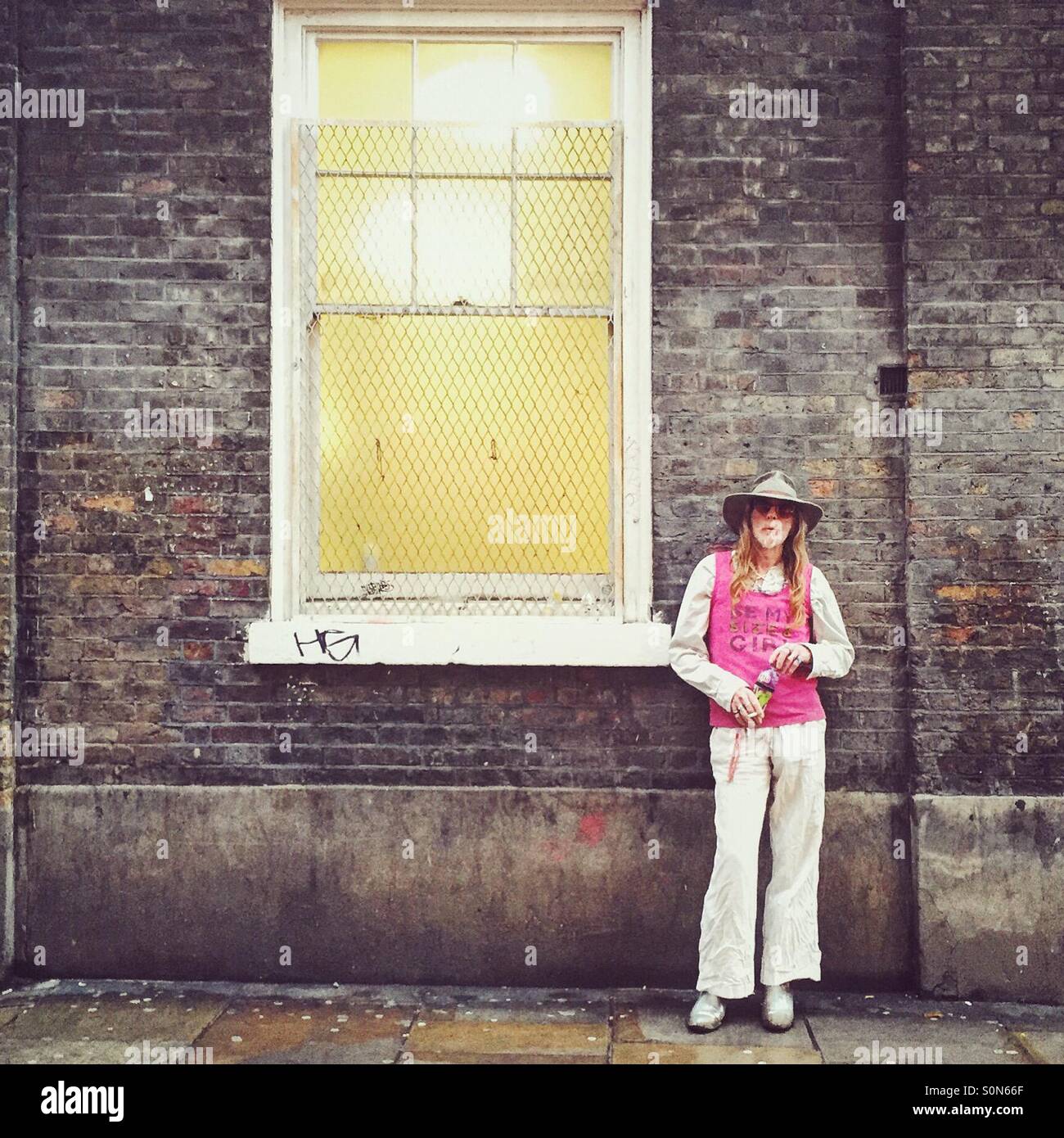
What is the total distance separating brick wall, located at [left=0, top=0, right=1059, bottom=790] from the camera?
5086mm

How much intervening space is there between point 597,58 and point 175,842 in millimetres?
3902

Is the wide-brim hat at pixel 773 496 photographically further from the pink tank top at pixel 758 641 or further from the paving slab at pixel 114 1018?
the paving slab at pixel 114 1018

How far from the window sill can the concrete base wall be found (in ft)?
1.88

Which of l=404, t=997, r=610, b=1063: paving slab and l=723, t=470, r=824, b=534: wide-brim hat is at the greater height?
l=723, t=470, r=824, b=534: wide-brim hat

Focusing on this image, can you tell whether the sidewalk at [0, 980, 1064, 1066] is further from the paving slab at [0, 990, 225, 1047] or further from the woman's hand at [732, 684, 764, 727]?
the woman's hand at [732, 684, 764, 727]

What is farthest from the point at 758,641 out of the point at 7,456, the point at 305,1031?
the point at 7,456

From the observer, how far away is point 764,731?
4672 mm

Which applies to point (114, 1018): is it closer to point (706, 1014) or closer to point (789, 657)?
point (706, 1014)

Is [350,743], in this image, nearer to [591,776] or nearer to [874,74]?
[591,776]

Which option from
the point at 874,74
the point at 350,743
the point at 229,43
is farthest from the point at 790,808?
the point at 229,43

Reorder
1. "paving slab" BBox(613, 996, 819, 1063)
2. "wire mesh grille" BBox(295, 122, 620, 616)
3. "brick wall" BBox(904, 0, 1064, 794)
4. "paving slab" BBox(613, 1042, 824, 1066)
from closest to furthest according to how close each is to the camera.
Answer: "paving slab" BBox(613, 1042, 824, 1066) → "paving slab" BBox(613, 996, 819, 1063) → "brick wall" BBox(904, 0, 1064, 794) → "wire mesh grille" BBox(295, 122, 620, 616)

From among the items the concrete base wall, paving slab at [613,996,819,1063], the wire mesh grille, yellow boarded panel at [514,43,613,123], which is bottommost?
paving slab at [613,996,819,1063]

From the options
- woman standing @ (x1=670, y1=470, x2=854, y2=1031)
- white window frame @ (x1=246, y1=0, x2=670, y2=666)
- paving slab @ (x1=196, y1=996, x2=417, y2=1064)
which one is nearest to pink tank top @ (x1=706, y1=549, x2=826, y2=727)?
woman standing @ (x1=670, y1=470, x2=854, y2=1031)

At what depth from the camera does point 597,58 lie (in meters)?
5.30
